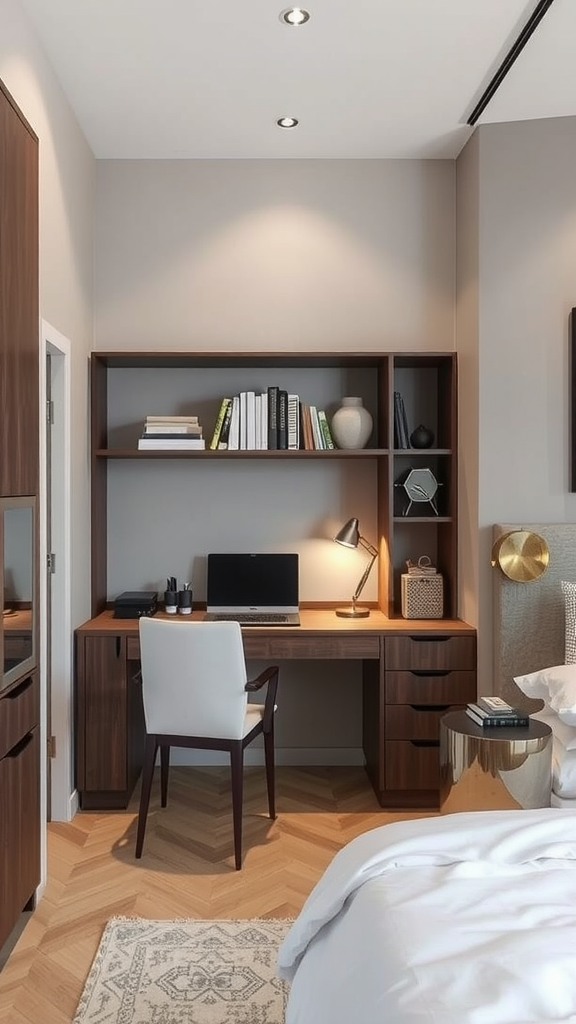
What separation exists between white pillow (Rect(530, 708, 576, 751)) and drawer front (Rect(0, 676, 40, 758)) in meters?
Result: 1.70

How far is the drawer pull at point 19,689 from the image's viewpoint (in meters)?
2.35

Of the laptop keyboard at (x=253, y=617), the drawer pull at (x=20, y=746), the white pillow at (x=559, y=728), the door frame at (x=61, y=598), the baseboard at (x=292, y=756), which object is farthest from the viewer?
the baseboard at (x=292, y=756)

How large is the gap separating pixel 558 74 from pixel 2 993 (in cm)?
355

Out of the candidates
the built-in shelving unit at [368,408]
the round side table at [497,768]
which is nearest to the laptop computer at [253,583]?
the built-in shelving unit at [368,408]

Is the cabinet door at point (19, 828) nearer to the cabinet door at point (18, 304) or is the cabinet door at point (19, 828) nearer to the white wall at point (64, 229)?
the white wall at point (64, 229)

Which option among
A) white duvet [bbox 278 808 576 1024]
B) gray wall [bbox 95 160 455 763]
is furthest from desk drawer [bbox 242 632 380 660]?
white duvet [bbox 278 808 576 1024]

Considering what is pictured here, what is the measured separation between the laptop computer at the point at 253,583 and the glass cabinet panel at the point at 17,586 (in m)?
1.38

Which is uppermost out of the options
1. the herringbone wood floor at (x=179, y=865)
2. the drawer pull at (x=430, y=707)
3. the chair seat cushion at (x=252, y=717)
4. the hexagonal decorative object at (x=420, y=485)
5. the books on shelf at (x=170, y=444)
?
the books on shelf at (x=170, y=444)

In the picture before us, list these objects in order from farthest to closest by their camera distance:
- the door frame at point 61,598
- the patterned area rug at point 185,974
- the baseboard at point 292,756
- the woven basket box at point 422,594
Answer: the baseboard at point 292,756 < the woven basket box at point 422,594 < the door frame at point 61,598 < the patterned area rug at point 185,974

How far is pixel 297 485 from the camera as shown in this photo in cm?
405

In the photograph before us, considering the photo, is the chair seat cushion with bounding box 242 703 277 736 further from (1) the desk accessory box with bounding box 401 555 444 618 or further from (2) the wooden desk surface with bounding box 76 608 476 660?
(1) the desk accessory box with bounding box 401 555 444 618

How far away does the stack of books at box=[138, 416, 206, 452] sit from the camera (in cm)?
371

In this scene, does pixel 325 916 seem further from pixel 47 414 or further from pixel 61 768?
pixel 47 414

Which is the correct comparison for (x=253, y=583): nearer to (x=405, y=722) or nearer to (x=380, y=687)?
(x=380, y=687)
